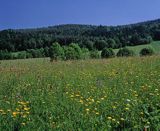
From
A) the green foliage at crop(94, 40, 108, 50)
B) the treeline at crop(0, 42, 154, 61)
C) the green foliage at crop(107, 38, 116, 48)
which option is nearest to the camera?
the treeline at crop(0, 42, 154, 61)

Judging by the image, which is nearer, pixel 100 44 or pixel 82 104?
pixel 82 104

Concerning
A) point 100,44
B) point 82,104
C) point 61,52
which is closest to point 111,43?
point 100,44

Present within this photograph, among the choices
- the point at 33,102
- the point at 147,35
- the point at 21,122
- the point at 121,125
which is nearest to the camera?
the point at 121,125

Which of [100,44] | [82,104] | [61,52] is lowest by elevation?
[82,104]

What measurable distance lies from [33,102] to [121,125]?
8.62ft

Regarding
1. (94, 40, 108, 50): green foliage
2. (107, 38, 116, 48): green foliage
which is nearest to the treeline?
(107, 38, 116, 48): green foliage

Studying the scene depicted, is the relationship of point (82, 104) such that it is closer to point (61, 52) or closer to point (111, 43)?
point (61, 52)

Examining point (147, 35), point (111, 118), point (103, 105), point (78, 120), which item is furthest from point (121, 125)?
point (147, 35)

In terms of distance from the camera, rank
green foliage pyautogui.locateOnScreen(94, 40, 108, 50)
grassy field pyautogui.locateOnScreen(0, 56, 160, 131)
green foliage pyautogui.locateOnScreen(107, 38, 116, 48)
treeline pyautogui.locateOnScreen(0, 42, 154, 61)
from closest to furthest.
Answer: grassy field pyautogui.locateOnScreen(0, 56, 160, 131) < treeline pyautogui.locateOnScreen(0, 42, 154, 61) < green foliage pyautogui.locateOnScreen(107, 38, 116, 48) < green foliage pyautogui.locateOnScreen(94, 40, 108, 50)

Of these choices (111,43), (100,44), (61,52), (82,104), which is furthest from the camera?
(100,44)

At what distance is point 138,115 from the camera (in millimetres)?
6289

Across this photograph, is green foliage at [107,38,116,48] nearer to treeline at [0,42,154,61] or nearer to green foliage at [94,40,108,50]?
green foliage at [94,40,108,50]

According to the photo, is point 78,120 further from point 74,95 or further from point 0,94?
point 0,94

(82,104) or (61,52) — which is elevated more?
(61,52)
